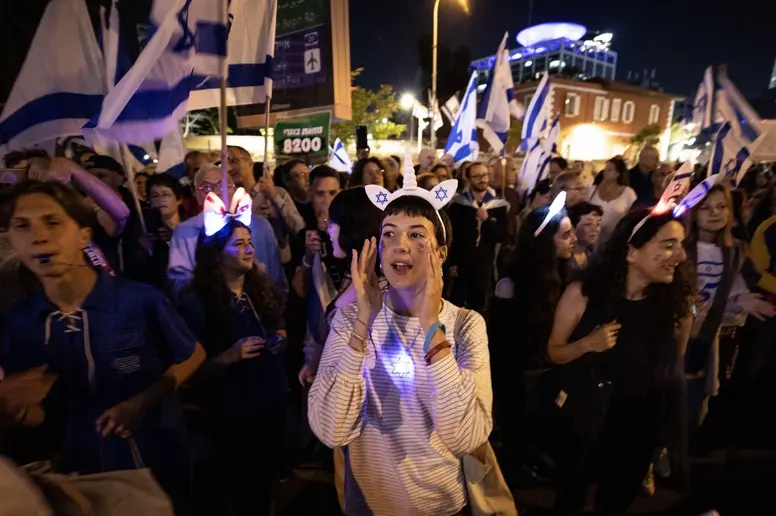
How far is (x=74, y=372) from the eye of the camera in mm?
1998

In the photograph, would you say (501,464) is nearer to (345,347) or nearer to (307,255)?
(307,255)

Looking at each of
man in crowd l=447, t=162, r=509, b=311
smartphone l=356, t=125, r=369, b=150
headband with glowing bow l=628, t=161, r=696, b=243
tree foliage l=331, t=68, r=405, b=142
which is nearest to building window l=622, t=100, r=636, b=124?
tree foliage l=331, t=68, r=405, b=142

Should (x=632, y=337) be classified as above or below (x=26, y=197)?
below

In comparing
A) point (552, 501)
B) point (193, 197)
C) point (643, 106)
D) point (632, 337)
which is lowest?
point (552, 501)

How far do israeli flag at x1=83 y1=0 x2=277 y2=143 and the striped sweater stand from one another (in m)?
2.47

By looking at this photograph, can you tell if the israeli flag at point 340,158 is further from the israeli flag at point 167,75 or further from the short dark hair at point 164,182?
→ the israeli flag at point 167,75

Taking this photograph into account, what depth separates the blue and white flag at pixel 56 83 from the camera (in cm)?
376

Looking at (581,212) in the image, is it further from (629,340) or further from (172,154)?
(172,154)

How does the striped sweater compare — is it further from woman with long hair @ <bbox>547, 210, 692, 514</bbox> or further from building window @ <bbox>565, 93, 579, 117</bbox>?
building window @ <bbox>565, 93, 579, 117</bbox>

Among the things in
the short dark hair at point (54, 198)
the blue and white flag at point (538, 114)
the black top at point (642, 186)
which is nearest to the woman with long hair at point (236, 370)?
the short dark hair at point (54, 198)

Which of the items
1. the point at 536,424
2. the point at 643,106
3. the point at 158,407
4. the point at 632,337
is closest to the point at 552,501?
the point at 536,424

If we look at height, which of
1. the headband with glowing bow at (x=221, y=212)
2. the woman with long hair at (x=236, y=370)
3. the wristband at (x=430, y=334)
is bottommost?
the woman with long hair at (x=236, y=370)

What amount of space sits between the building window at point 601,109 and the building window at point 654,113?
7.22 metres

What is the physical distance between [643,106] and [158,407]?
5995 cm
